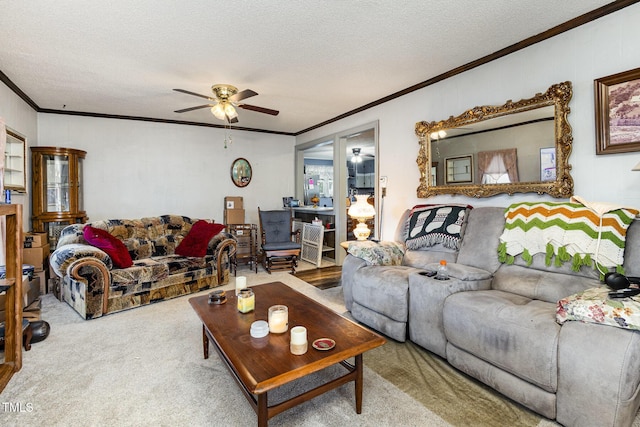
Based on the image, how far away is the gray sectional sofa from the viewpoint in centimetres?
140

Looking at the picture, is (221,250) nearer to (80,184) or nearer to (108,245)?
(108,245)

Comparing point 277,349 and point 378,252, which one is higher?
point 378,252

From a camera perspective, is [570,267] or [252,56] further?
[252,56]

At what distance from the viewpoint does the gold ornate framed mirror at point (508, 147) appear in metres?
2.46

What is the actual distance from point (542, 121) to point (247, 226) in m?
4.22

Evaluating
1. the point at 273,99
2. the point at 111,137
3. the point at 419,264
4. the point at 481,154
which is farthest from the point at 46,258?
the point at 481,154

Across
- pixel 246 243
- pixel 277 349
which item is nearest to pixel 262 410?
pixel 277 349

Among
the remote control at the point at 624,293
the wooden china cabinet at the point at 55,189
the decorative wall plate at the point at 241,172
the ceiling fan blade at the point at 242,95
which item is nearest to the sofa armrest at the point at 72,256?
the wooden china cabinet at the point at 55,189

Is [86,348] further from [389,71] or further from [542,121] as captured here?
[542,121]

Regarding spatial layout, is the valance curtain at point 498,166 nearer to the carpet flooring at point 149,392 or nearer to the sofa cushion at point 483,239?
the sofa cushion at point 483,239

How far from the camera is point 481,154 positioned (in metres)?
3.02

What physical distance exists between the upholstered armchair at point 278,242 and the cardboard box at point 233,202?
0.67m

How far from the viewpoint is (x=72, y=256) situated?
2.88 metres

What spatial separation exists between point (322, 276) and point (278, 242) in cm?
101
